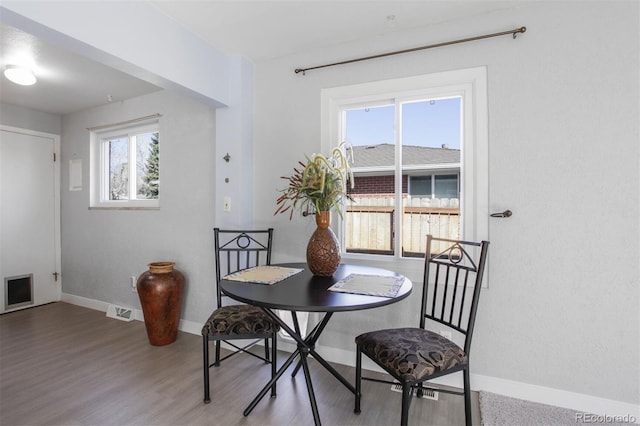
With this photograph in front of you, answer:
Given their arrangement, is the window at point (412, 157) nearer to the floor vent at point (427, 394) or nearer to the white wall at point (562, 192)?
the white wall at point (562, 192)

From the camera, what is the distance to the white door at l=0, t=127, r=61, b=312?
356cm

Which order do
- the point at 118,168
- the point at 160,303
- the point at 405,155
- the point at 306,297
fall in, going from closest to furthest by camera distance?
the point at 306,297, the point at 405,155, the point at 160,303, the point at 118,168

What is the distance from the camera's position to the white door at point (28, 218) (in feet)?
11.7

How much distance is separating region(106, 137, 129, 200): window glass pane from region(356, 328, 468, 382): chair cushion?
10.8 ft

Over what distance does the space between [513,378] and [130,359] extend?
8.88ft

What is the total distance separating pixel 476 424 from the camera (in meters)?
1.70

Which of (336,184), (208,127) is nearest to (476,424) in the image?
(336,184)

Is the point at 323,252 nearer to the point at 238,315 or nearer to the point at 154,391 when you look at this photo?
the point at 238,315

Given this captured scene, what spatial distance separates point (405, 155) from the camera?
2.29 meters

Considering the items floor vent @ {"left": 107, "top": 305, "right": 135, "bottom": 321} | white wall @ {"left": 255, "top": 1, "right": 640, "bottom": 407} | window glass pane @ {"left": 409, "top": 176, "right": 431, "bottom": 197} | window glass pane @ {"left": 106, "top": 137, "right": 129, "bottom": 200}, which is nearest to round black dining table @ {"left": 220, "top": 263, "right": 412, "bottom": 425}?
window glass pane @ {"left": 409, "top": 176, "right": 431, "bottom": 197}

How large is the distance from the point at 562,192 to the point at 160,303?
301cm

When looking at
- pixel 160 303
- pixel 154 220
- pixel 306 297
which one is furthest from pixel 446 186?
pixel 154 220

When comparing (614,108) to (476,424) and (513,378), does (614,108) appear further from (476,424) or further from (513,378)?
(476,424)

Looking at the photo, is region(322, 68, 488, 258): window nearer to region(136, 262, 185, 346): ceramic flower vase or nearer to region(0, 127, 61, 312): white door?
region(136, 262, 185, 346): ceramic flower vase
